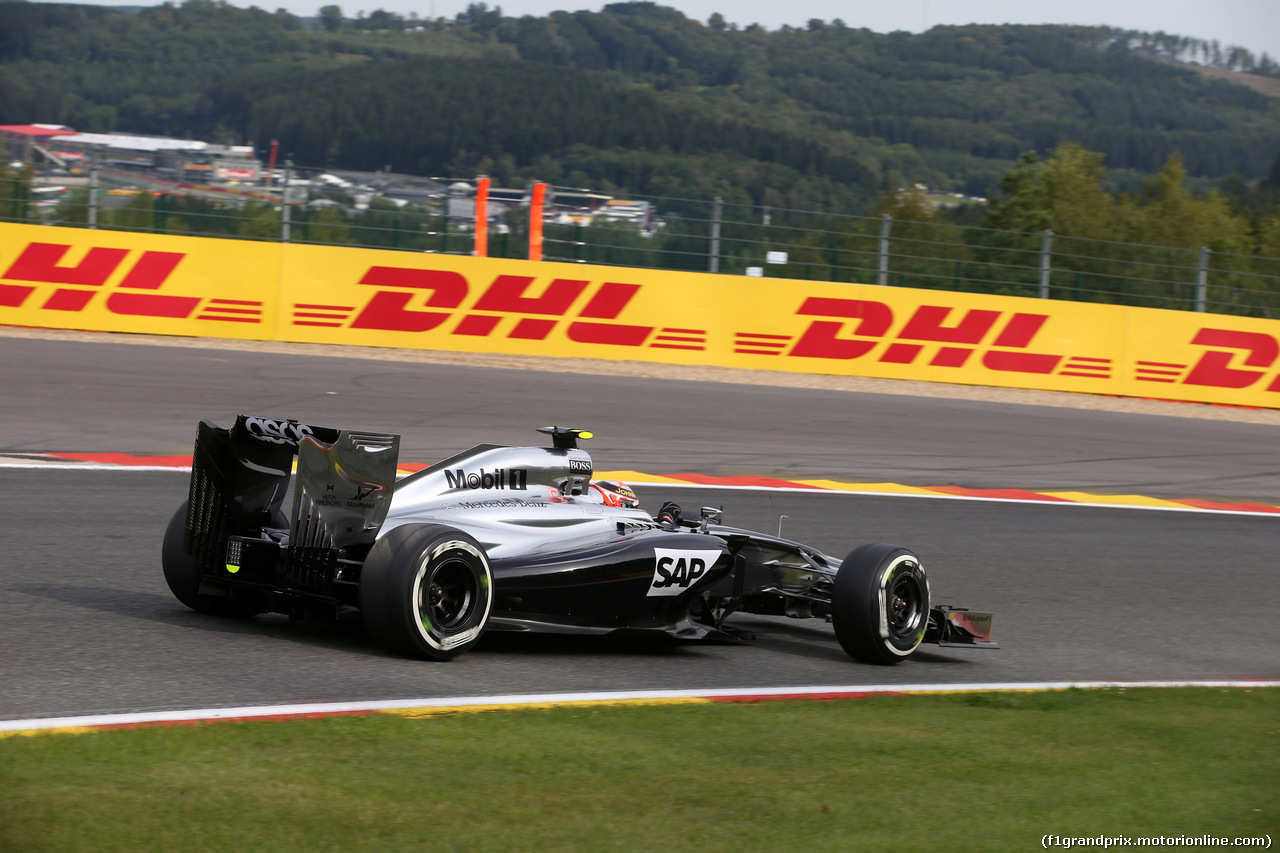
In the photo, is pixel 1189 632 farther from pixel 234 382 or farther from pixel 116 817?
pixel 234 382

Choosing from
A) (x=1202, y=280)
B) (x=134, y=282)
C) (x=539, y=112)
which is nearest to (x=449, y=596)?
(x=134, y=282)

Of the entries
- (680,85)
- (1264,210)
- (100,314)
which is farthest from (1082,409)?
(680,85)

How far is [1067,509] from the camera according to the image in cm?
1178

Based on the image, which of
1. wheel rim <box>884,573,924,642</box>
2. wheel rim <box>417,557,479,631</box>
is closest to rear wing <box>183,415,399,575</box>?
wheel rim <box>417,557,479,631</box>

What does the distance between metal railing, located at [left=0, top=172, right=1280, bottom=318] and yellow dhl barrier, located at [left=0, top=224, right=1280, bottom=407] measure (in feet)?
1.80

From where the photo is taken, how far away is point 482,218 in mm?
19656

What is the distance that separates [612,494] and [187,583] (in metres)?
1.99

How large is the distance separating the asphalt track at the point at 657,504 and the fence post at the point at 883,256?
9.08ft

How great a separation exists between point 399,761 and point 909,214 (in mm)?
37379

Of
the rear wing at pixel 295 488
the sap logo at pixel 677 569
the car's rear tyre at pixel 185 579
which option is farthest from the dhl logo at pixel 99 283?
the sap logo at pixel 677 569

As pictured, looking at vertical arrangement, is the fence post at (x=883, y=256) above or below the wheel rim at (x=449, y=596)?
above

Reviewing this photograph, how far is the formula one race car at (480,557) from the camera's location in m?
5.70

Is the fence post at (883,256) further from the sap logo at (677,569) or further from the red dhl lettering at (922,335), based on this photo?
the sap logo at (677,569)

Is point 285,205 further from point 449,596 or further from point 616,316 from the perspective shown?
point 449,596
